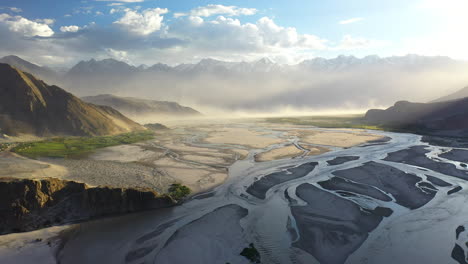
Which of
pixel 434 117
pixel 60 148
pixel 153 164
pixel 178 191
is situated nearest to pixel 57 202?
pixel 178 191

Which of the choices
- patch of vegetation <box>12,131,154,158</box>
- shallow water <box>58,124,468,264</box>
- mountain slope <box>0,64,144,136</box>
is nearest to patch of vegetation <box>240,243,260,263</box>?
shallow water <box>58,124,468,264</box>

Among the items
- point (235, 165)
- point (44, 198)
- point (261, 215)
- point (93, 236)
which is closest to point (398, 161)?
point (235, 165)

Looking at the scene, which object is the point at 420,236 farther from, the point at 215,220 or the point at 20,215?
the point at 20,215

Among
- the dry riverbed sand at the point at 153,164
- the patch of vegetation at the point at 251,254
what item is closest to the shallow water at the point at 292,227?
the patch of vegetation at the point at 251,254

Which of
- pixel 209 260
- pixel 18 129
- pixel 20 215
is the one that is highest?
pixel 18 129

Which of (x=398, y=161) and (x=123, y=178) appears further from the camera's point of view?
(x=398, y=161)
